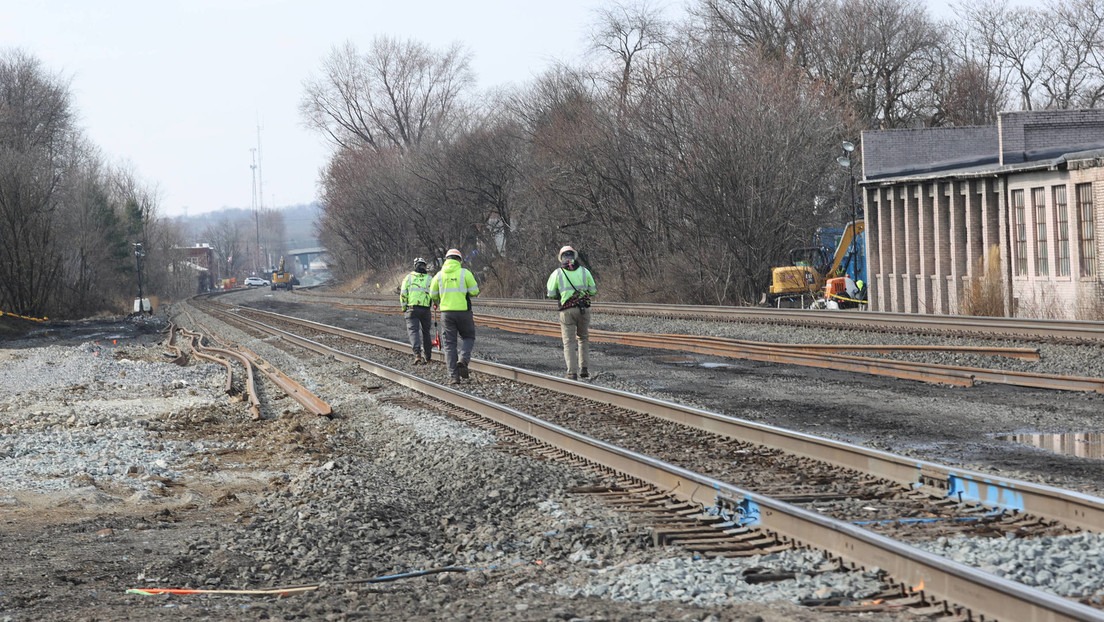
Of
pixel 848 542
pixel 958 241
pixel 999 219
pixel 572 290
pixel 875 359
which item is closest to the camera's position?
pixel 848 542

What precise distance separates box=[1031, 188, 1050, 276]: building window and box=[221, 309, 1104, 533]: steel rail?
16.7 meters

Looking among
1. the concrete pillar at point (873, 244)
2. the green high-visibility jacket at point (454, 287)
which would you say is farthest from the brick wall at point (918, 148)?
the green high-visibility jacket at point (454, 287)

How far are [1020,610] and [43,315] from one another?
6266 centimetres

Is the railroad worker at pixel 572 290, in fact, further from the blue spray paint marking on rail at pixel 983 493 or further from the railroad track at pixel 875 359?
the blue spray paint marking on rail at pixel 983 493

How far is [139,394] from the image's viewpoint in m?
20.1

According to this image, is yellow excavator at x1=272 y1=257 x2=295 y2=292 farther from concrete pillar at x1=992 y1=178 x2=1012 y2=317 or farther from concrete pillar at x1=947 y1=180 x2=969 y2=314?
concrete pillar at x1=992 y1=178 x2=1012 y2=317

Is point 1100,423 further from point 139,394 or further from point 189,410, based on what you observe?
point 139,394

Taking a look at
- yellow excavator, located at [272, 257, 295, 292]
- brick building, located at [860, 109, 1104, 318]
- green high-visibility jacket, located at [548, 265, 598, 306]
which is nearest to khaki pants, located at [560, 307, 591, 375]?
green high-visibility jacket, located at [548, 265, 598, 306]

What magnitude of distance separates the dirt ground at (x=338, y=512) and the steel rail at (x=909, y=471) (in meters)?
0.94

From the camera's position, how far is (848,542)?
6375 millimetres

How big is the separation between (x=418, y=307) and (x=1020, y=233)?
1530 centimetres

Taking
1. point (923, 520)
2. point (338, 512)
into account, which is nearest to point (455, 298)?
point (338, 512)

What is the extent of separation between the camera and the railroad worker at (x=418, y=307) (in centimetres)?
2073

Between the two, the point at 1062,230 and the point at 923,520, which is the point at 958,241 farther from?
the point at 923,520
